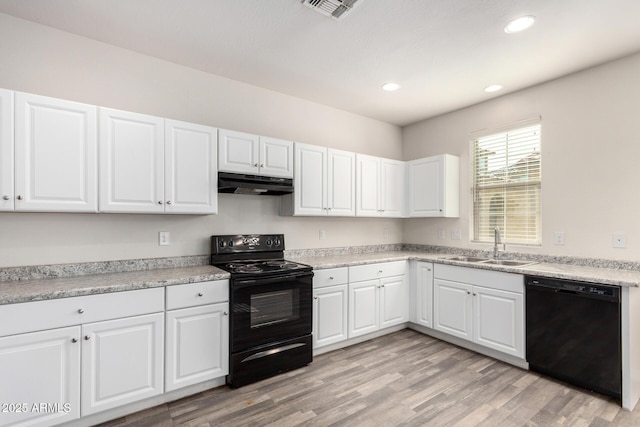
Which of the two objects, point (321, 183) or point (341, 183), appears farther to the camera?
point (341, 183)

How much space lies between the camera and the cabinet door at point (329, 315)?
3.03 m

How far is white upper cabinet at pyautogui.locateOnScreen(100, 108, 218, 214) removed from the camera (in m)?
2.31

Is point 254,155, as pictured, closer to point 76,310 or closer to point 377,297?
point 76,310

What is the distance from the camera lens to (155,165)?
2.47 m

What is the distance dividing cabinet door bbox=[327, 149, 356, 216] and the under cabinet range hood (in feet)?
1.80

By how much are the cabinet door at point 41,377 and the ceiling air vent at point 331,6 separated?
2463 millimetres

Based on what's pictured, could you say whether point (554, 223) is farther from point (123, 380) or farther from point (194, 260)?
point (123, 380)

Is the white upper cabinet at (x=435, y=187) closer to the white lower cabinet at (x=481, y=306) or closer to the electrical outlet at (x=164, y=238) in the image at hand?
the white lower cabinet at (x=481, y=306)

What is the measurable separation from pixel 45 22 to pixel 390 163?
3427mm

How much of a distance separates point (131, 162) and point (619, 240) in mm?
3963

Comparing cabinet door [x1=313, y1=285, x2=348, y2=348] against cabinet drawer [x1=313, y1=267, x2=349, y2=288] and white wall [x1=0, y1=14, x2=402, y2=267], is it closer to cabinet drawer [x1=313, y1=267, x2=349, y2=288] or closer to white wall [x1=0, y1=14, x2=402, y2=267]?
cabinet drawer [x1=313, y1=267, x2=349, y2=288]

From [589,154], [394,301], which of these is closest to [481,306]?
[394,301]

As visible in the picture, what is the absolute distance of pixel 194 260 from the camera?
2.93 metres

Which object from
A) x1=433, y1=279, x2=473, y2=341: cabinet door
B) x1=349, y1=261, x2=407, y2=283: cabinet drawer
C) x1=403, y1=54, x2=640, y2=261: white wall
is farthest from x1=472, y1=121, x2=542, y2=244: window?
x1=349, y1=261, x2=407, y2=283: cabinet drawer
